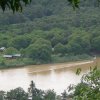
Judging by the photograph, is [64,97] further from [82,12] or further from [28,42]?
[82,12]

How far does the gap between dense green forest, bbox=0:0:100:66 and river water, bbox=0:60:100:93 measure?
894 mm

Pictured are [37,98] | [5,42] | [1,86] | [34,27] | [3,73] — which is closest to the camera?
[37,98]

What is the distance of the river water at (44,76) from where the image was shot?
8961 millimetres

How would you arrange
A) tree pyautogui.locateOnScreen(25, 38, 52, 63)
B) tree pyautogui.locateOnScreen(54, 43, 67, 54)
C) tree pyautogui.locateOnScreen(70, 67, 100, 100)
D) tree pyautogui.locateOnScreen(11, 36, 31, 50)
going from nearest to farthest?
tree pyautogui.locateOnScreen(70, 67, 100, 100) → tree pyautogui.locateOnScreen(25, 38, 52, 63) → tree pyautogui.locateOnScreen(54, 43, 67, 54) → tree pyautogui.locateOnScreen(11, 36, 31, 50)

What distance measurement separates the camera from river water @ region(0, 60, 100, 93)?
29.4 feet

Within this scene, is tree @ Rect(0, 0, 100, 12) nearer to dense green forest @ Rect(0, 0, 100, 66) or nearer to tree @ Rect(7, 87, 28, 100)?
tree @ Rect(7, 87, 28, 100)

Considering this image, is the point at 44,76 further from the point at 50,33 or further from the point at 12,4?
the point at 12,4

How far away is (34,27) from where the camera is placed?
15578 millimetres

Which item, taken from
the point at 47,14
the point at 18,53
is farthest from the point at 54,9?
the point at 18,53

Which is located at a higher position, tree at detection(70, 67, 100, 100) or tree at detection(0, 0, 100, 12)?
tree at detection(0, 0, 100, 12)

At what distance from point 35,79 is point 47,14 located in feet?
27.0

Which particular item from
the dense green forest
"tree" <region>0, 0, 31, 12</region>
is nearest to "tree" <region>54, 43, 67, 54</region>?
the dense green forest

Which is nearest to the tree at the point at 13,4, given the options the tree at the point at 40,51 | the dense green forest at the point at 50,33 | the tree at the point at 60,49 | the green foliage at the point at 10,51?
the dense green forest at the point at 50,33

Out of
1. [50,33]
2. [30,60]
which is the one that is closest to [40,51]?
[30,60]
